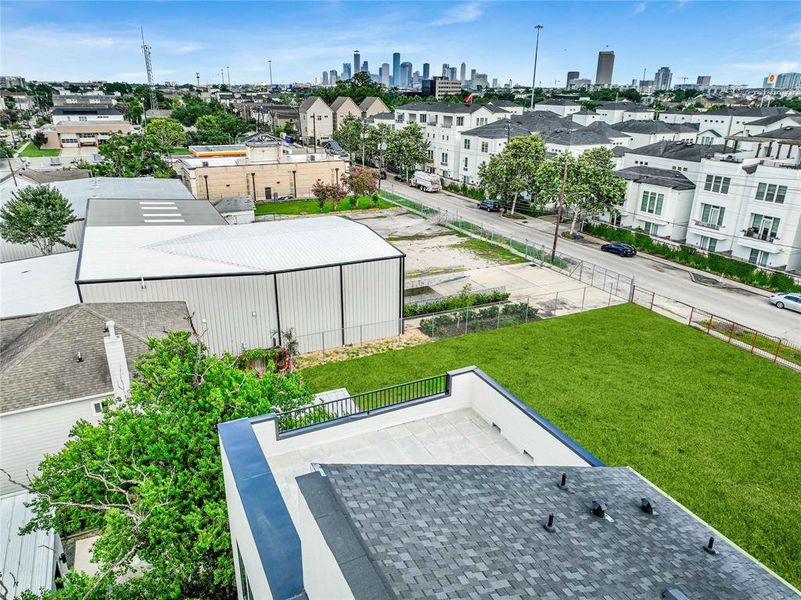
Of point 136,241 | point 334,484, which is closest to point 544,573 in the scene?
point 334,484

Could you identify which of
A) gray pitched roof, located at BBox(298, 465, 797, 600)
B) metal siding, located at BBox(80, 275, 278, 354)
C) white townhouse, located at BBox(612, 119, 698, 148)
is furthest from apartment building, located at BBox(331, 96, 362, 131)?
gray pitched roof, located at BBox(298, 465, 797, 600)

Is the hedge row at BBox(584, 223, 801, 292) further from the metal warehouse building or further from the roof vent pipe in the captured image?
the roof vent pipe

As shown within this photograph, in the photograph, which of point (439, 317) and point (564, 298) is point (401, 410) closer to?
point (439, 317)

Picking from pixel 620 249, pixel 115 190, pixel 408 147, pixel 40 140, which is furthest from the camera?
pixel 40 140

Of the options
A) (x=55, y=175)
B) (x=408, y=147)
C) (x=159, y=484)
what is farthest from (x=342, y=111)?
(x=159, y=484)

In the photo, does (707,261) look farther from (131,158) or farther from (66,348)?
(131,158)
